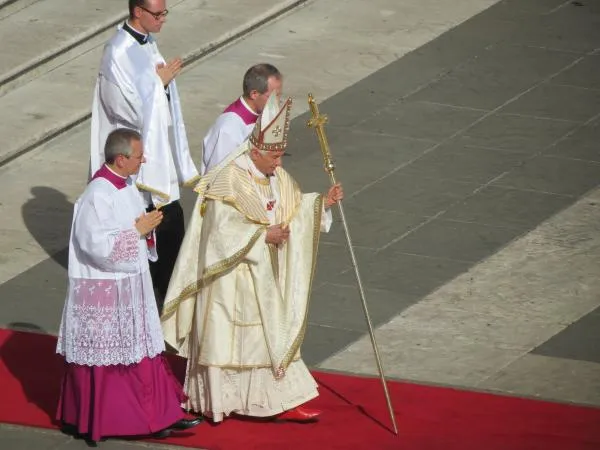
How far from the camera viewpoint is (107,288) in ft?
32.0

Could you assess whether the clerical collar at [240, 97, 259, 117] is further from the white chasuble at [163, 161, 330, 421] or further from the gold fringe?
the white chasuble at [163, 161, 330, 421]

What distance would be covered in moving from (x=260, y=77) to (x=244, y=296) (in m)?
1.63

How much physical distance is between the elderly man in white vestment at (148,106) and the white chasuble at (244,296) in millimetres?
→ 1479

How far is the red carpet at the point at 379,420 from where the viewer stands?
9.88m

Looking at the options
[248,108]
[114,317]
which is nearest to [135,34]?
[248,108]

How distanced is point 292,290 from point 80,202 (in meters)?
1.33

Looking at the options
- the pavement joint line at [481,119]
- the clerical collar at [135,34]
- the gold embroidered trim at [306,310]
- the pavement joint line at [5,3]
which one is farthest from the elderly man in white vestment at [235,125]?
the pavement joint line at [5,3]

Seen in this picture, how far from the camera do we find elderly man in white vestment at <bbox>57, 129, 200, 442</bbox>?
380 inches

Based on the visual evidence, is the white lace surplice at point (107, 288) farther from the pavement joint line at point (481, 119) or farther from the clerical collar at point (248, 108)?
the pavement joint line at point (481, 119)

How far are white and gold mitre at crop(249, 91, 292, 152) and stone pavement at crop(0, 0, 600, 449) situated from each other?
6.22ft

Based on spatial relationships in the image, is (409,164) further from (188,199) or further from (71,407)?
(71,407)

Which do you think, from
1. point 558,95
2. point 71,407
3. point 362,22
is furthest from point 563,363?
point 362,22

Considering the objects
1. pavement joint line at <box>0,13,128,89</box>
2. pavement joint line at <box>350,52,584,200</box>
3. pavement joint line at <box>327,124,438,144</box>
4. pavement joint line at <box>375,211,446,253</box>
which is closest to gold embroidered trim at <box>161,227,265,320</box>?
pavement joint line at <box>375,211,446,253</box>

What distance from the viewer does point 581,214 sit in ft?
44.0
